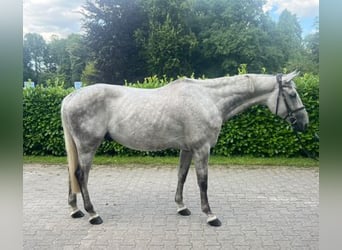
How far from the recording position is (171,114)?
393 centimetres

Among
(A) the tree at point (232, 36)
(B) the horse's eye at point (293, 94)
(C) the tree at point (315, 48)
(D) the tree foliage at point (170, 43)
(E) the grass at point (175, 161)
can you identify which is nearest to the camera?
(C) the tree at point (315, 48)

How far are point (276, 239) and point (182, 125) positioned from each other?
5.39 ft

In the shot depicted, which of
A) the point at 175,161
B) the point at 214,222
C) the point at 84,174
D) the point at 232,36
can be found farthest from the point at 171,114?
the point at 232,36

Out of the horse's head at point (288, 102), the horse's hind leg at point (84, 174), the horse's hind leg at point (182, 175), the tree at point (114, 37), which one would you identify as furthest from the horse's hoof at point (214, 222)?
the tree at point (114, 37)

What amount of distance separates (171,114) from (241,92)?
908 mm

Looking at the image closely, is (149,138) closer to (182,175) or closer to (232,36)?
(182,175)

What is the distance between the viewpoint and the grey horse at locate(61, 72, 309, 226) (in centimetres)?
393

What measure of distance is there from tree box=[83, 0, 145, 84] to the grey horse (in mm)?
21267

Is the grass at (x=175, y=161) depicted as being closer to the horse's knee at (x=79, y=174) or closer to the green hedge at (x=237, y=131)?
the green hedge at (x=237, y=131)

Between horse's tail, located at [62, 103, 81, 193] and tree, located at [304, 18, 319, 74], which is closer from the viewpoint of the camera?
tree, located at [304, 18, 319, 74]

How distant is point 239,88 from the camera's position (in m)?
4.05

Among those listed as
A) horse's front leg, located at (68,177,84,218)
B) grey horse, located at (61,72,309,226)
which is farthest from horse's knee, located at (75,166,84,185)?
horse's front leg, located at (68,177,84,218)

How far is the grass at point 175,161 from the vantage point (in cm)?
734

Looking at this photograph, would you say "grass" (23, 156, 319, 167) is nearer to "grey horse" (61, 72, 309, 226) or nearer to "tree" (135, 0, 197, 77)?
"grey horse" (61, 72, 309, 226)
